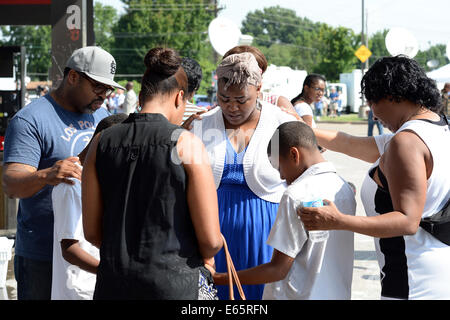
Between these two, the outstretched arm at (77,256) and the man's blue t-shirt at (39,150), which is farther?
the man's blue t-shirt at (39,150)

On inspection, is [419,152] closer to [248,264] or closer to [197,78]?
[248,264]

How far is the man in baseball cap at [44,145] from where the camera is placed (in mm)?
3121

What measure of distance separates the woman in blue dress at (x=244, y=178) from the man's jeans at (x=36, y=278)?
90 cm

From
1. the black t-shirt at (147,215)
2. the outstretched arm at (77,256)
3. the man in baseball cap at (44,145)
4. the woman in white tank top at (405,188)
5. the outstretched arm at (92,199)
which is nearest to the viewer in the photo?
the black t-shirt at (147,215)

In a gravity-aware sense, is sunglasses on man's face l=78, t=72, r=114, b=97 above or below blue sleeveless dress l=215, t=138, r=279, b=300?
above

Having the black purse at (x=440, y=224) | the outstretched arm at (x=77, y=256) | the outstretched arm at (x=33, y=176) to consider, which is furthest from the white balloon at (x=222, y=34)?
the black purse at (x=440, y=224)

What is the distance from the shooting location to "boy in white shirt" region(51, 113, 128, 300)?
8.73 ft

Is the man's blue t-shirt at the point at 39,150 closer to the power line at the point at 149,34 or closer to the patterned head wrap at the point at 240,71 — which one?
the patterned head wrap at the point at 240,71

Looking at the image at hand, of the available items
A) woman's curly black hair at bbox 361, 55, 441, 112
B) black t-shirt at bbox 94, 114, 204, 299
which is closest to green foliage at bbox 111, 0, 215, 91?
woman's curly black hair at bbox 361, 55, 441, 112

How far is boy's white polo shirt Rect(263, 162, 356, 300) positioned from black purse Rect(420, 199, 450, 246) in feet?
1.03

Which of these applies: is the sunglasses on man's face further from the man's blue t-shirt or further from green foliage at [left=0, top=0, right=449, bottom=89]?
green foliage at [left=0, top=0, right=449, bottom=89]

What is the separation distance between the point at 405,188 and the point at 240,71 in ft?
4.02

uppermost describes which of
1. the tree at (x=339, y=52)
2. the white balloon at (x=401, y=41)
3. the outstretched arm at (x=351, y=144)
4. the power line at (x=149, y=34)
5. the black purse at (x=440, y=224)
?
the power line at (x=149, y=34)

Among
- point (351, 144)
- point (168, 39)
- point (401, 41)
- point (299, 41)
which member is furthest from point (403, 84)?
point (299, 41)
